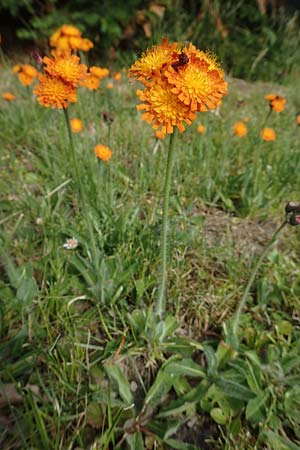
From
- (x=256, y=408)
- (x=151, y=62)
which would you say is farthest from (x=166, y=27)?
(x=256, y=408)

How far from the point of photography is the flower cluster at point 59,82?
3.39 feet

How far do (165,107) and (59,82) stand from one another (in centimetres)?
42

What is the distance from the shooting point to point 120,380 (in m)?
1.12

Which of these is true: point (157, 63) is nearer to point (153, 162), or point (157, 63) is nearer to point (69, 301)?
point (69, 301)

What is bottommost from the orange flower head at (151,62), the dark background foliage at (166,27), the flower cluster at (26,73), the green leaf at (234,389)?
the green leaf at (234,389)

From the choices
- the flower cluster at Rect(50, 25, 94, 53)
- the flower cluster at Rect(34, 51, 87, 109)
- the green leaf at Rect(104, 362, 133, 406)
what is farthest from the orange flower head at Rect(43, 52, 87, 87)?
the flower cluster at Rect(50, 25, 94, 53)

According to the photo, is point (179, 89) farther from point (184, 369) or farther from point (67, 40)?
point (67, 40)

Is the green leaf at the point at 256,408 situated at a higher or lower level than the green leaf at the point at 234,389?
lower

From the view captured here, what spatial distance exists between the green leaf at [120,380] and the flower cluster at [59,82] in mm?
807

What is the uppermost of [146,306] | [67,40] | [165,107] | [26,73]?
[67,40]

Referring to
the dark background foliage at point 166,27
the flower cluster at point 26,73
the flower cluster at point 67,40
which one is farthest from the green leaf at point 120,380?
the dark background foliage at point 166,27

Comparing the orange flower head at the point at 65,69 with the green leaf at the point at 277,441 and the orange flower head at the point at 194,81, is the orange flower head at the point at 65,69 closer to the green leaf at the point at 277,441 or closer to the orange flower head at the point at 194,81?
the orange flower head at the point at 194,81

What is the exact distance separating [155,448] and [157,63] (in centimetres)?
106

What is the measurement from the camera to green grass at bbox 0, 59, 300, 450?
3.54 ft
